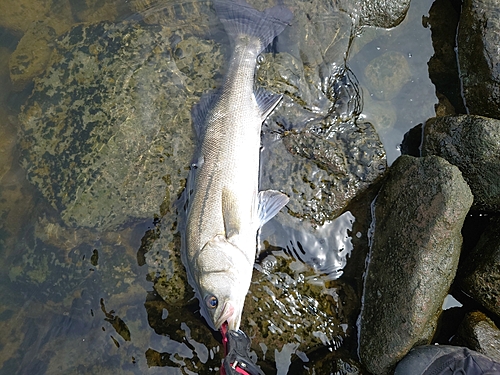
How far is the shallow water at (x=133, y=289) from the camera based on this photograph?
14.3ft

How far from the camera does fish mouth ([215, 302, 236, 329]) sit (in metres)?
3.67

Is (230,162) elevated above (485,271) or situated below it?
above

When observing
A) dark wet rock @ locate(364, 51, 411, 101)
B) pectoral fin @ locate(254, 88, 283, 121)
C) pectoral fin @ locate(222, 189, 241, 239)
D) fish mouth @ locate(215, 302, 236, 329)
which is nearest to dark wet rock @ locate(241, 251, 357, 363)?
fish mouth @ locate(215, 302, 236, 329)

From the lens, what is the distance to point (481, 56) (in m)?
4.54

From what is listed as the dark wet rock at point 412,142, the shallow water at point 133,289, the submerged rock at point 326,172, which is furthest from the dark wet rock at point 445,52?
the submerged rock at point 326,172

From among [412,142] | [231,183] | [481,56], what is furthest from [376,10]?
[231,183]

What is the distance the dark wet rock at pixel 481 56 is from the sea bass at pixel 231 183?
2142mm

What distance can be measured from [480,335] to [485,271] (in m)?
0.65

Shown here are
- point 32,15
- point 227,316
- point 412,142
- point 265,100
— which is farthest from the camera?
point 32,15

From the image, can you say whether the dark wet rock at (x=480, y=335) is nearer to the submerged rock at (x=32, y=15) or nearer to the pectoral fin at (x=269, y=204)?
the pectoral fin at (x=269, y=204)

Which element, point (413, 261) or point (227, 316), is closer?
point (227, 316)

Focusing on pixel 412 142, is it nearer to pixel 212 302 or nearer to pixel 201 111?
pixel 201 111

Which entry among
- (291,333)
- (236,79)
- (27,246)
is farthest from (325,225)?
(27,246)

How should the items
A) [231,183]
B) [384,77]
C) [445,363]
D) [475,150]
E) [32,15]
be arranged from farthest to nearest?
[32,15]
[384,77]
[475,150]
[231,183]
[445,363]
